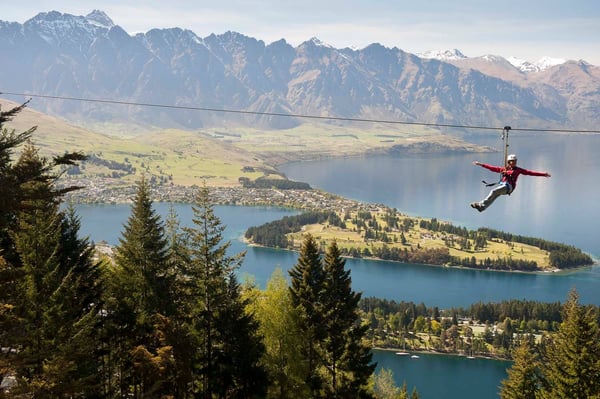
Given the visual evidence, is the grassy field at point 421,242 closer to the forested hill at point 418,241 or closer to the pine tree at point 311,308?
the forested hill at point 418,241

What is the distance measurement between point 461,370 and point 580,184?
114271mm

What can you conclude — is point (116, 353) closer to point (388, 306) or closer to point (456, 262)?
point (388, 306)

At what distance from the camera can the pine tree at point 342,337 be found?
17.8 m

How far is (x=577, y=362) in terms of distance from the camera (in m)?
17.2

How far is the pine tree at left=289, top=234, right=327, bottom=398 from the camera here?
17.8 metres

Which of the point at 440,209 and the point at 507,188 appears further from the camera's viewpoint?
the point at 440,209

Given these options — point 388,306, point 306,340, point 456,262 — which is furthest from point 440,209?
point 306,340

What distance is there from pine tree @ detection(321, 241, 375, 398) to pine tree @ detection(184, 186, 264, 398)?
2848 mm

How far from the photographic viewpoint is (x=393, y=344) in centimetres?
5550

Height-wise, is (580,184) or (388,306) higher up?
(580,184)

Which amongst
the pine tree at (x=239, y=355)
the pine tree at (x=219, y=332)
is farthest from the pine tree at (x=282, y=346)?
the pine tree at (x=219, y=332)

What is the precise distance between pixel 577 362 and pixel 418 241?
7759 cm

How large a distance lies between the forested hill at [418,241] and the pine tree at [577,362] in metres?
68.7

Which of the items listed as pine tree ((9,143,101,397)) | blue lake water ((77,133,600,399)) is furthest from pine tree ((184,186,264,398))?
pine tree ((9,143,101,397))
